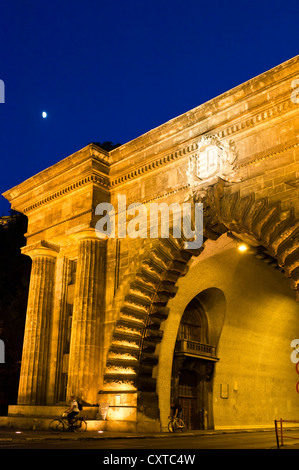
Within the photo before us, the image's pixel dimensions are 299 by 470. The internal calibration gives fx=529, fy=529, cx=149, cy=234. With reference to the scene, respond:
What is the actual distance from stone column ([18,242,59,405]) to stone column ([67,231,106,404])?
7.17ft

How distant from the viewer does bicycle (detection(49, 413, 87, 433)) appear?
568 inches

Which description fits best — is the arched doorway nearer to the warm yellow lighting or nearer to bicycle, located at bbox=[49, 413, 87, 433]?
the warm yellow lighting

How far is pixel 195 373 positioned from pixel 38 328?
20.6ft

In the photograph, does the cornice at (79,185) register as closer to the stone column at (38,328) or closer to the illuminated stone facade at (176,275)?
the illuminated stone facade at (176,275)

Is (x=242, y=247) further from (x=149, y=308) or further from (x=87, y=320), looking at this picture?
(x=87, y=320)

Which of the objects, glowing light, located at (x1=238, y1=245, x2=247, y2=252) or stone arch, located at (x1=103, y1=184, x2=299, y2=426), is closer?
stone arch, located at (x1=103, y1=184, x2=299, y2=426)

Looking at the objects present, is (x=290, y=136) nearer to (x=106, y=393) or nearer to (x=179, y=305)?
(x=179, y=305)

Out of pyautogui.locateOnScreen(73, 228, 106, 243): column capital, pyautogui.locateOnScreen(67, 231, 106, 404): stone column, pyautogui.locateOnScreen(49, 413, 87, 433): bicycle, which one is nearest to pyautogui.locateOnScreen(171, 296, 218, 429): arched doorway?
pyautogui.locateOnScreen(67, 231, 106, 404): stone column

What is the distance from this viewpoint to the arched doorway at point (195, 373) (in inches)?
762

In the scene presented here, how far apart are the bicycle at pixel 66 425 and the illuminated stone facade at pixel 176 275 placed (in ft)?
2.33

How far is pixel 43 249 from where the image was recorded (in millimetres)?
19172

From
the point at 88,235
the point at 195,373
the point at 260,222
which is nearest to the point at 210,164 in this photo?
the point at 260,222

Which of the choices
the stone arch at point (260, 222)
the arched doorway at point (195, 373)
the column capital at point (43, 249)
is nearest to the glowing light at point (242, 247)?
the stone arch at point (260, 222)

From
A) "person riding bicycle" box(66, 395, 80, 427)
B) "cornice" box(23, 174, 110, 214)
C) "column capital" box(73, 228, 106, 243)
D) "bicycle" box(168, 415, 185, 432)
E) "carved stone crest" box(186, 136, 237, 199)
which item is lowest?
"bicycle" box(168, 415, 185, 432)
